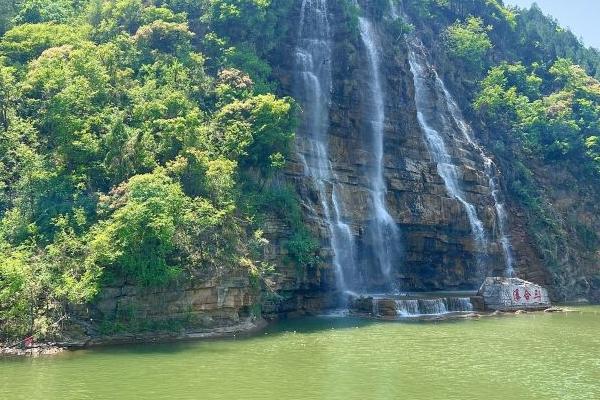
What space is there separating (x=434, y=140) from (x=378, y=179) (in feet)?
24.4

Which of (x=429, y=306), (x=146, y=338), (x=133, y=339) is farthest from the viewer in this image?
(x=429, y=306)

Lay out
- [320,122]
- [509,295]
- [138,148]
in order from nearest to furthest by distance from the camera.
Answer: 1. [138,148]
2. [509,295]
3. [320,122]

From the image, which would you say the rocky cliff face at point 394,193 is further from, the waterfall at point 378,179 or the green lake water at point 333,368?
the green lake water at point 333,368

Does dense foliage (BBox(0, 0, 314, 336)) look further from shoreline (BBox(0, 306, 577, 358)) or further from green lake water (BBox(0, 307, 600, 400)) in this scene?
green lake water (BBox(0, 307, 600, 400))

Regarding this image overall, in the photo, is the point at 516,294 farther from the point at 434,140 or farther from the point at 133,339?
the point at 133,339

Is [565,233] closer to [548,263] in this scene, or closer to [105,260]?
[548,263]

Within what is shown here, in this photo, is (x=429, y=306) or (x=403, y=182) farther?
(x=403, y=182)

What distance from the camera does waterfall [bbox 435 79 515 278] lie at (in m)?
44.1

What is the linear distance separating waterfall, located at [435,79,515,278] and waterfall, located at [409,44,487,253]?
1.89m

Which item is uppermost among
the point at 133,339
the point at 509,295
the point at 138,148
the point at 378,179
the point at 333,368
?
the point at 378,179

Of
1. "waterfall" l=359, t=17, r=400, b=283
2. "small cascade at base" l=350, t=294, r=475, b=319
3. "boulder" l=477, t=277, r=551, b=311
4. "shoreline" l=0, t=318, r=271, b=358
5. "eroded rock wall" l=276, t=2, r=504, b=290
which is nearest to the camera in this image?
"shoreline" l=0, t=318, r=271, b=358

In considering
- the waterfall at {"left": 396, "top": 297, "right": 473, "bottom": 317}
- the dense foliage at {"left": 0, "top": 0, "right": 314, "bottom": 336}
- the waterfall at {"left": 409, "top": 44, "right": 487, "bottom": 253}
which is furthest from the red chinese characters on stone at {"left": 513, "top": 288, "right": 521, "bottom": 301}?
the dense foliage at {"left": 0, "top": 0, "right": 314, "bottom": 336}

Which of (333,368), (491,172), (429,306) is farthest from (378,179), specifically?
(333,368)

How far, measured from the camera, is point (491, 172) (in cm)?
4775
